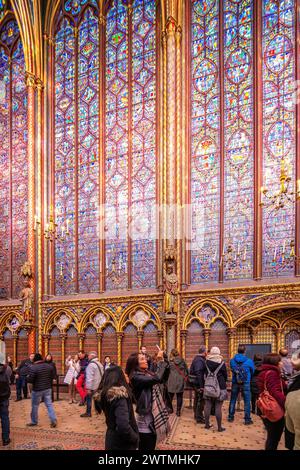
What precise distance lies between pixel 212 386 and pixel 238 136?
27.9 feet

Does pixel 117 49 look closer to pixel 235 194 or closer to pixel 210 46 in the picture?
pixel 210 46

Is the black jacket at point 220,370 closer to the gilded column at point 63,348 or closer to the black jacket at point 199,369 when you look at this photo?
the black jacket at point 199,369

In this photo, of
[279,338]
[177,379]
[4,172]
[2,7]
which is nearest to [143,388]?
[177,379]

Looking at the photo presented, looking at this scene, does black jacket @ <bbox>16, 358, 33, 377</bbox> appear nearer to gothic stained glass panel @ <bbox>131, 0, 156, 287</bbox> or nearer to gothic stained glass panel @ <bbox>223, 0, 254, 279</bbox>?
gothic stained glass panel @ <bbox>131, 0, 156, 287</bbox>

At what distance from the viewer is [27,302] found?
1673cm

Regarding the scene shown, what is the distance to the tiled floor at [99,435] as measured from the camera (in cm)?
756

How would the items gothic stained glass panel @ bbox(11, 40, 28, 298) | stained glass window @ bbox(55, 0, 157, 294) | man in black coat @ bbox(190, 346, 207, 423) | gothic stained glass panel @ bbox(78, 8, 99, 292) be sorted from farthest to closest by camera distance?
1. gothic stained glass panel @ bbox(11, 40, 28, 298)
2. gothic stained glass panel @ bbox(78, 8, 99, 292)
3. stained glass window @ bbox(55, 0, 157, 294)
4. man in black coat @ bbox(190, 346, 207, 423)

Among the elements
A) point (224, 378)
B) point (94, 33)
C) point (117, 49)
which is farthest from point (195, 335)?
point (94, 33)

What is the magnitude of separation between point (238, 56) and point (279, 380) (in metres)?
11.9

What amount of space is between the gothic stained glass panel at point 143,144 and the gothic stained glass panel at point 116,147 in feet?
1.14

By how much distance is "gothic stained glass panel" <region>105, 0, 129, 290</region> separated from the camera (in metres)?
16.2

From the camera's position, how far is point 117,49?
17.0 meters

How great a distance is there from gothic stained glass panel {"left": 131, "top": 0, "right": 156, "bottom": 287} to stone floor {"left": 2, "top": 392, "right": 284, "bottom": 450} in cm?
612

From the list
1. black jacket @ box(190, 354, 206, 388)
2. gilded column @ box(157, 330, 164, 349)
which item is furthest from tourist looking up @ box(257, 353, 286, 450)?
gilded column @ box(157, 330, 164, 349)
